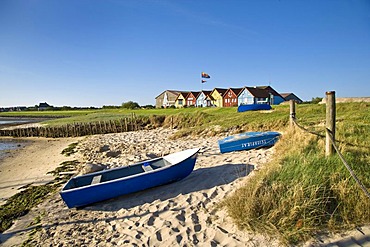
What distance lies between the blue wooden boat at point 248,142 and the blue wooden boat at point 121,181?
8.54 ft

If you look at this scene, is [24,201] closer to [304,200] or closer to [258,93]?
[304,200]

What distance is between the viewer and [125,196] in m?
6.46

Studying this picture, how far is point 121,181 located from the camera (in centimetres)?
604

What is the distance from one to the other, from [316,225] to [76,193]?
17.4 feet

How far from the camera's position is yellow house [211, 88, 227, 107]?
191 feet

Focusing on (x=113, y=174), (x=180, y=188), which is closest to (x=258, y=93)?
(x=180, y=188)

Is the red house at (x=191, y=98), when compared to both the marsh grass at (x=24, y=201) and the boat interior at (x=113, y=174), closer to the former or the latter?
the marsh grass at (x=24, y=201)

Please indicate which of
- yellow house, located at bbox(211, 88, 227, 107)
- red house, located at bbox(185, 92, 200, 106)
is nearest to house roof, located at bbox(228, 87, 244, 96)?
yellow house, located at bbox(211, 88, 227, 107)

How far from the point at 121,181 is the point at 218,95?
54618 mm

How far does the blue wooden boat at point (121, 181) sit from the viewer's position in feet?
19.1

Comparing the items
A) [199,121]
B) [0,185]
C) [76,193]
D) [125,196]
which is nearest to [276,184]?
[125,196]

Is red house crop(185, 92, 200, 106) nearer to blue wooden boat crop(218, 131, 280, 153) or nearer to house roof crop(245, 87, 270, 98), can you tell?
house roof crop(245, 87, 270, 98)

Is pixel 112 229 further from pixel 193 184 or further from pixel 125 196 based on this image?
pixel 193 184

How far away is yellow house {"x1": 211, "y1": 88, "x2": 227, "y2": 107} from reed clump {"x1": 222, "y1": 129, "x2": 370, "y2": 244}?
5369 centimetres
